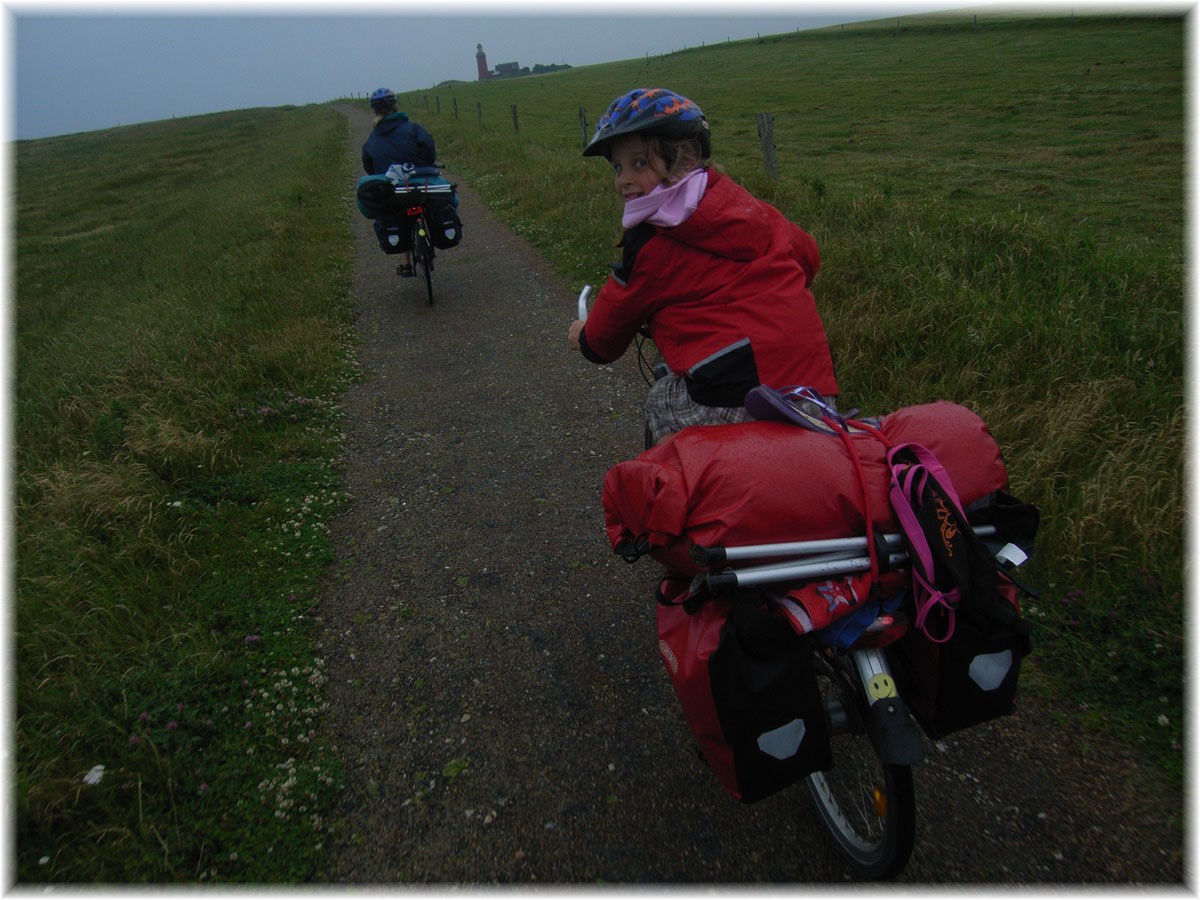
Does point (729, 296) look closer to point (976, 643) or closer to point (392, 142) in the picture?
point (976, 643)

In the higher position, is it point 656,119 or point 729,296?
point 656,119

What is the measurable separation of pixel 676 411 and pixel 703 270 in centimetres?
53

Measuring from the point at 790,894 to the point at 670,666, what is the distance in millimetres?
942

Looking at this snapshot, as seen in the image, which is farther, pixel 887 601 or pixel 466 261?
→ pixel 466 261

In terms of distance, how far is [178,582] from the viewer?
3457 millimetres

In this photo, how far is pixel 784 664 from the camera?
1580 millimetres

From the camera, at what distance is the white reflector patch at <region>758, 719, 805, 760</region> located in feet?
5.26

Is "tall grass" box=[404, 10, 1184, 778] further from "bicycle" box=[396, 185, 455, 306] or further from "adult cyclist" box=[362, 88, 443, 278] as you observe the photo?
"adult cyclist" box=[362, 88, 443, 278]

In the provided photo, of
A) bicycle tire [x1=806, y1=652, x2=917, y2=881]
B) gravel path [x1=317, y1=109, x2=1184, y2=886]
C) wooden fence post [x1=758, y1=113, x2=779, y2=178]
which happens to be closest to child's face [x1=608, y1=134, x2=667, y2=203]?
bicycle tire [x1=806, y1=652, x2=917, y2=881]

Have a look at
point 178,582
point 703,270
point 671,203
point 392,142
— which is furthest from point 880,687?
point 392,142

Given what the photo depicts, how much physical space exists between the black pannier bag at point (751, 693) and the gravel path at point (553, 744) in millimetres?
733

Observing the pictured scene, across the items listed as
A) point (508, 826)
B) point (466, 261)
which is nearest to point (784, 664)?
point (508, 826)

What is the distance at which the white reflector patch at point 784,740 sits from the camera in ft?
5.26

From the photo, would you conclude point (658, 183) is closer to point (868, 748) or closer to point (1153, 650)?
point (868, 748)
